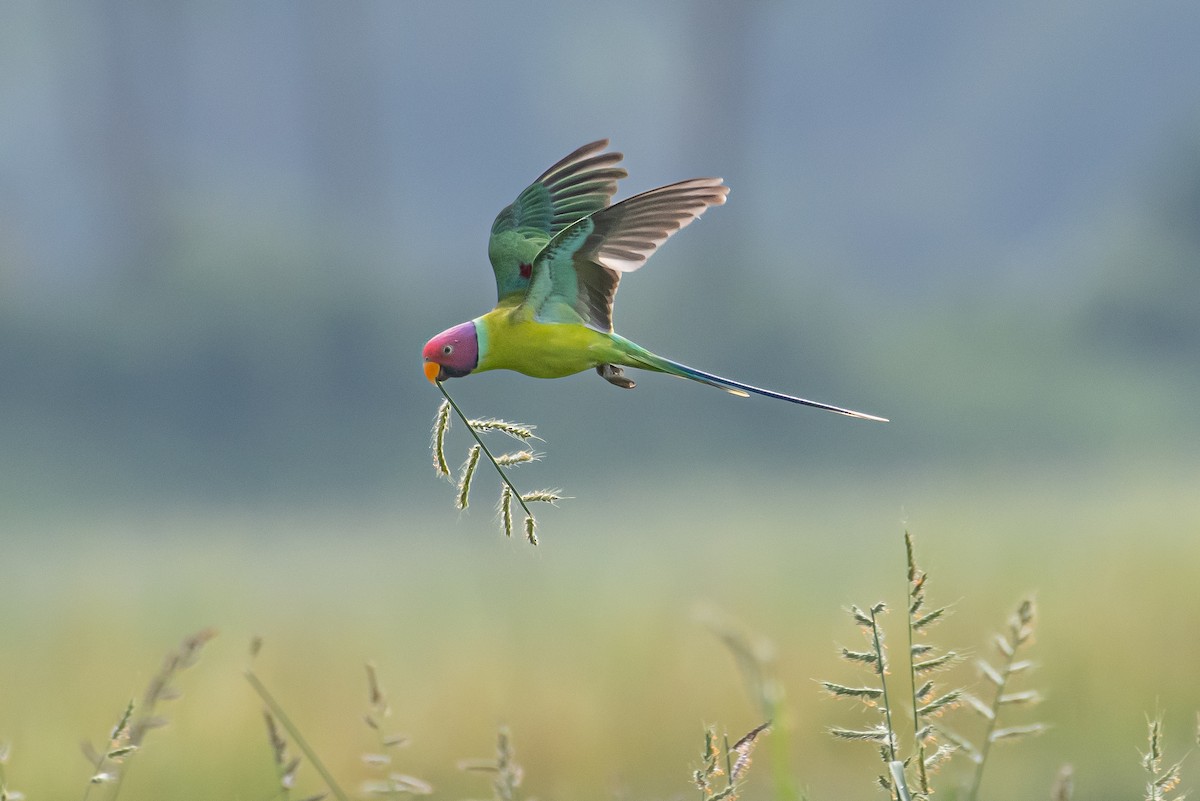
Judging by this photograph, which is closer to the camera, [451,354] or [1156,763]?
[451,354]

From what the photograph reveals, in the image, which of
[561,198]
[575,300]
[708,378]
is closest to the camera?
[708,378]

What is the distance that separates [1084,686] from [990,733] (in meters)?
4.88

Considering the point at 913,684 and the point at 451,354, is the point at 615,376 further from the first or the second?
the point at 913,684

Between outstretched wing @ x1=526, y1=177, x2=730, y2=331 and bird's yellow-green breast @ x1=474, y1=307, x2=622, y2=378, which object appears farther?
outstretched wing @ x1=526, y1=177, x2=730, y2=331

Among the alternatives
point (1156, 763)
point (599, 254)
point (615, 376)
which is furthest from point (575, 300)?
point (1156, 763)

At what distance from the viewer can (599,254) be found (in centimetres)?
178

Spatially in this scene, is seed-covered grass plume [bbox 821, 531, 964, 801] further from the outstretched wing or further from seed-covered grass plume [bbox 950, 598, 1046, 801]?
the outstretched wing

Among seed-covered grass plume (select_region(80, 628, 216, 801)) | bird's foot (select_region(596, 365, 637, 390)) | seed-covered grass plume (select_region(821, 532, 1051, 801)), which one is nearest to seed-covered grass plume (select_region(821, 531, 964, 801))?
seed-covered grass plume (select_region(821, 532, 1051, 801))

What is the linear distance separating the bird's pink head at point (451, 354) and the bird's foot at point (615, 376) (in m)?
0.17

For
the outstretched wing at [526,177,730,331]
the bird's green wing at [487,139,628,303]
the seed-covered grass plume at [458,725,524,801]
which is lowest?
the seed-covered grass plume at [458,725,524,801]

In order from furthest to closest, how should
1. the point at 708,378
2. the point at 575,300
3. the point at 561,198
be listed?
the point at 561,198 < the point at 575,300 < the point at 708,378

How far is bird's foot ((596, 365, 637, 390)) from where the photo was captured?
1.51 m

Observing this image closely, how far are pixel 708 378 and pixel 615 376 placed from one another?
0.48ft

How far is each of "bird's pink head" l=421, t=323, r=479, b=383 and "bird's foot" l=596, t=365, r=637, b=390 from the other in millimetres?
166
